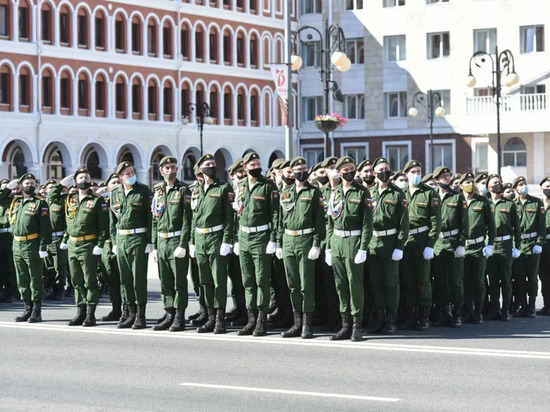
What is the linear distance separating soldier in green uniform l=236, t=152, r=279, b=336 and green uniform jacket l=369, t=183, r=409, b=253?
120 cm

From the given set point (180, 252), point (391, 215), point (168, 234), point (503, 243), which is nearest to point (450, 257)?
point (503, 243)

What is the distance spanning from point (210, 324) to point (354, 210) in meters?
2.47

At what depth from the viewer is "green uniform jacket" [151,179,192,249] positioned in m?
17.9

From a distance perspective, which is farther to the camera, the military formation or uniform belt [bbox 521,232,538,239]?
uniform belt [bbox 521,232,538,239]

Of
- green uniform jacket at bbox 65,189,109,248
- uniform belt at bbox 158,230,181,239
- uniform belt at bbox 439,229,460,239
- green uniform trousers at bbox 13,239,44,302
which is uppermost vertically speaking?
green uniform jacket at bbox 65,189,109,248

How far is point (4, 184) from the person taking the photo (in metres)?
24.4

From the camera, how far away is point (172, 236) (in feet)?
59.2

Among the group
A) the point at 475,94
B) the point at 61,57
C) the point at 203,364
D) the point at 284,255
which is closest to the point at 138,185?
the point at 284,255

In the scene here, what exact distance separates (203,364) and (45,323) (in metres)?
5.34

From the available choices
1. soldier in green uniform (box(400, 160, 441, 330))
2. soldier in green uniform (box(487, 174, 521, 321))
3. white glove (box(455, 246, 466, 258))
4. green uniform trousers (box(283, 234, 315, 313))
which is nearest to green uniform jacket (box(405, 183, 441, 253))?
soldier in green uniform (box(400, 160, 441, 330))

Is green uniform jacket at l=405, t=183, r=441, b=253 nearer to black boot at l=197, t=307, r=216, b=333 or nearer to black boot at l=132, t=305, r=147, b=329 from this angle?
black boot at l=197, t=307, r=216, b=333

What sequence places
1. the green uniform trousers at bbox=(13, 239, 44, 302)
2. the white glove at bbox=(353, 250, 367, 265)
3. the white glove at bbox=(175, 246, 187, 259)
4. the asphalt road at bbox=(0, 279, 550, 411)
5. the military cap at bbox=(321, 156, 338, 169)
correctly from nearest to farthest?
the asphalt road at bbox=(0, 279, 550, 411) → the white glove at bbox=(353, 250, 367, 265) → the white glove at bbox=(175, 246, 187, 259) → the military cap at bbox=(321, 156, 338, 169) → the green uniform trousers at bbox=(13, 239, 44, 302)

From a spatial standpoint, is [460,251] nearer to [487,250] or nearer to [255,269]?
[487,250]

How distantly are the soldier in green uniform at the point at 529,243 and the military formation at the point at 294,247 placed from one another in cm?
6
